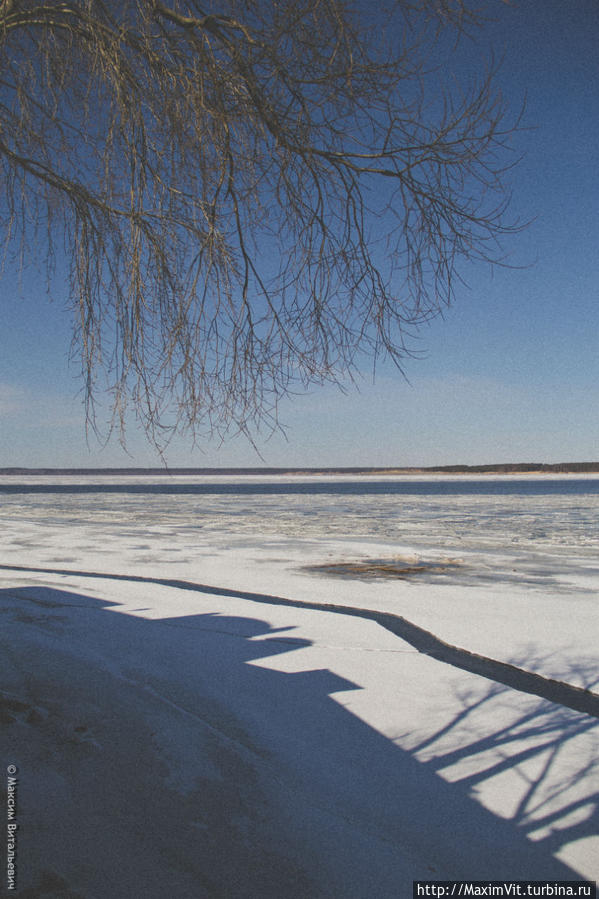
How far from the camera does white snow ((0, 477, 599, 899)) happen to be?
5.70 ft

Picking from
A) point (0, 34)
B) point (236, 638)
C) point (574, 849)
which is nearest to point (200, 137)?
point (0, 34)

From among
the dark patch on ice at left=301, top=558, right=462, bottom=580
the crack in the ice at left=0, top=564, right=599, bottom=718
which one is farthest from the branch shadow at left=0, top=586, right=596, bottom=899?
the dark patch on ice at left=301, top=558, right=462, bottom=580

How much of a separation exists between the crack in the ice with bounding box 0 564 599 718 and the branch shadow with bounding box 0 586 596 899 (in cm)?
22

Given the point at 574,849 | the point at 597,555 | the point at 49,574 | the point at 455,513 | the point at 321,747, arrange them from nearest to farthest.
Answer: the point at 574,849
the point at 321,747
the point at 49,574
the point at 597,555
the point at 455,513

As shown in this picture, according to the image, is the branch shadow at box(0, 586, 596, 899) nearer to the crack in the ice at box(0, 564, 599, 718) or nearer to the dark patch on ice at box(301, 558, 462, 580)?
the crack in the ice at box(0, 564, 599, 718)

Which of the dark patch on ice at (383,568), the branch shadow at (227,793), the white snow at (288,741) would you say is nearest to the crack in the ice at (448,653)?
the white snow at (288,741)

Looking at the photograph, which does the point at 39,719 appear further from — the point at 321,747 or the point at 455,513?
the point at 455,513

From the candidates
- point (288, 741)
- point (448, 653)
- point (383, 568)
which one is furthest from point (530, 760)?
point (383, 568)

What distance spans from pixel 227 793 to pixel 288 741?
0.55 metres

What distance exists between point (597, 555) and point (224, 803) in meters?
7.34

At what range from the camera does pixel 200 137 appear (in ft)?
7.82

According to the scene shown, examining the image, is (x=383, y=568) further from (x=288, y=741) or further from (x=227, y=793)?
(x=227, y=793)

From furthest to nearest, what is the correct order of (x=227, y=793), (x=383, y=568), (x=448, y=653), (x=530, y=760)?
(x=383, y=568) → (x=448, y=653) → (x=530, y=760) → (x=227, y=793)

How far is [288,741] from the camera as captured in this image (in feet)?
8.53
